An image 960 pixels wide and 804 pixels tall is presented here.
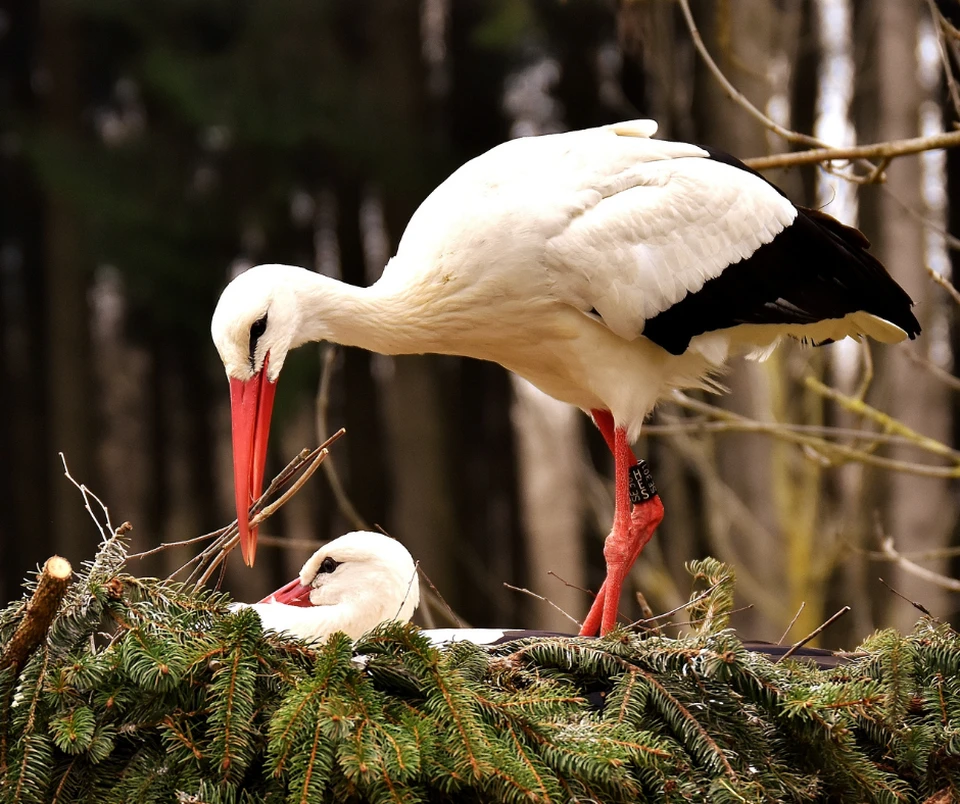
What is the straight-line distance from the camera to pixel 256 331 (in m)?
4.56

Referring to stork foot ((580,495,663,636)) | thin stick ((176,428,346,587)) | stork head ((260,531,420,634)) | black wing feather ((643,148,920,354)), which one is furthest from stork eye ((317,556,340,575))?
black wing feather ((643,148,920,354))

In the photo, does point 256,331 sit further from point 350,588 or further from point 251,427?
point 350,588

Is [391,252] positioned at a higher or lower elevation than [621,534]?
higher

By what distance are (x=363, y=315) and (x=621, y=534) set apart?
4.38 ft

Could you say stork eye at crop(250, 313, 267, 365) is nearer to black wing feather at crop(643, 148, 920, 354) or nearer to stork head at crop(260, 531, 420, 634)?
stork head at crop(260, 531, 420, 634)

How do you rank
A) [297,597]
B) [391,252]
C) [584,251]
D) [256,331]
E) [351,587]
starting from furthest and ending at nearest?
[391,252] → [297,597] → [351,587] → [584,251] → [256,331]

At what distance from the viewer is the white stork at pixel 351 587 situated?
4.75 m

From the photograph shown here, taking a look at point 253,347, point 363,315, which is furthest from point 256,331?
point 363,315

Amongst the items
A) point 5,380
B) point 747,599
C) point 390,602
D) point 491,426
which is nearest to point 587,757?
point 390,602

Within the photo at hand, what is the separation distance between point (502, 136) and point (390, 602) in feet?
37.7

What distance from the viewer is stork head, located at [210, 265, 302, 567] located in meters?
4.48

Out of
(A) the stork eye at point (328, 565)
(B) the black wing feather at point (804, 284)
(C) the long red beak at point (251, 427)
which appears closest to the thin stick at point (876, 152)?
(B) the black wing feather at point (804, 284)

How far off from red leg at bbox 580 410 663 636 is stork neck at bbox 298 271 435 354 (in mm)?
908

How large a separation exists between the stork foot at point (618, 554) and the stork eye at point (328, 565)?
918 mm
